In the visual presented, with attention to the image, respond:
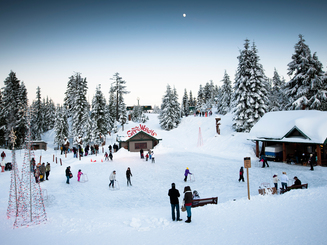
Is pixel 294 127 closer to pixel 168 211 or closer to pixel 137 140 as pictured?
pixel 168 211

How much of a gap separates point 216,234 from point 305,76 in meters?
29.8

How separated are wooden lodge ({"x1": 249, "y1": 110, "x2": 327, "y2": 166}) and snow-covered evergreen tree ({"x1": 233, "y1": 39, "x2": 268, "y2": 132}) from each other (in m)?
6.48

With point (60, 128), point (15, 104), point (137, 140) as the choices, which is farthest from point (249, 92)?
point (15, 104)

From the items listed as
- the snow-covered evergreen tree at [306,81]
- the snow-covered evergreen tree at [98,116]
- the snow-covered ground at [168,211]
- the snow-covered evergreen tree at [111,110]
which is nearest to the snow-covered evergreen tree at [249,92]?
the snow-covered evergreen tree at [306,81]

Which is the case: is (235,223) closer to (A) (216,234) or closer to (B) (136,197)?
(A) (216,234)

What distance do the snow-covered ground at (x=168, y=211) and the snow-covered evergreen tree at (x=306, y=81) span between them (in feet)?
41.6

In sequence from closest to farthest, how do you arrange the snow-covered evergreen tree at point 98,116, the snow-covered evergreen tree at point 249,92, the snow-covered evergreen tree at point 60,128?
the snow-covered evergreen tree at point 249,92 → the snow-covered evergreen tree at point 98,116 → the snow-covered evergreen tree at point 60,128

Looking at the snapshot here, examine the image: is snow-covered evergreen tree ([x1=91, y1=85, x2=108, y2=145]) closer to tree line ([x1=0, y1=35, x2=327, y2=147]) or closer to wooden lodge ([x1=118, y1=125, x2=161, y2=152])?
tree line ([x1=0, y1=35, x2=327, y2=147])

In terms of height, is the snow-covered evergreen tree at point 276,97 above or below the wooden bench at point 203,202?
above

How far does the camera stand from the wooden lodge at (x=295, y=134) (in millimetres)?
19500

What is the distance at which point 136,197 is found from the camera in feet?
45.2

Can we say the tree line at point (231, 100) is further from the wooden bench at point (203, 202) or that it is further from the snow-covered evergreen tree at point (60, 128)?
the wooden bench at point (203, 202)

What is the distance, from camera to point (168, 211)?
10133 mm

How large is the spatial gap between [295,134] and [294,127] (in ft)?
3.06
